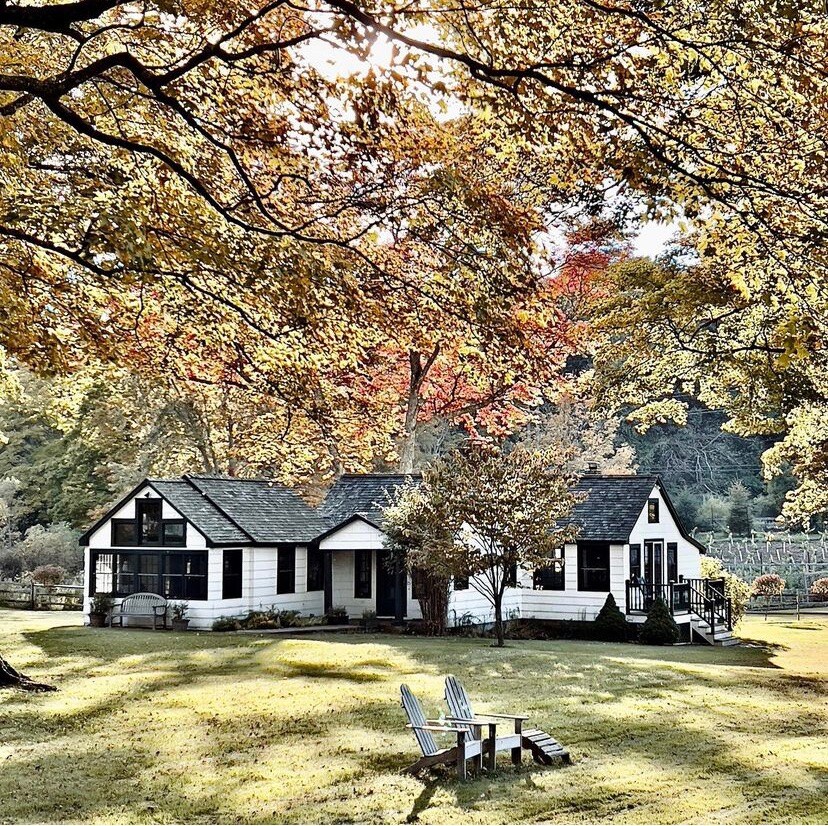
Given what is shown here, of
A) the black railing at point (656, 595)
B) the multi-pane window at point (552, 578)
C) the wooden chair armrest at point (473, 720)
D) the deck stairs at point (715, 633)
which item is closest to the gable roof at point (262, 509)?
the multi-pane window at point (552, 578)

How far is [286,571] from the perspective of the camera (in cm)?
3153

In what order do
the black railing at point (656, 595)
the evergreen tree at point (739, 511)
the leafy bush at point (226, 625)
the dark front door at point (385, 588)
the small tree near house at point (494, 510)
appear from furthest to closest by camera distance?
the evergreen tree at point (739, 511)
the dark front door at point (385, 588)
the black railing at point (656, 595)
the leafy bush at point (226, 625)
the small tree near house at point (494, 510)

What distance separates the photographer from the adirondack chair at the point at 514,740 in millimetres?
11977

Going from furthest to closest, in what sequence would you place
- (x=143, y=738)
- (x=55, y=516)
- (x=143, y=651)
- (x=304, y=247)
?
(x=55, y=516) → (x=143, y=651) → (x=143, y=738) → (x=304, y=247)

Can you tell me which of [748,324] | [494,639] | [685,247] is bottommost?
[494,639]

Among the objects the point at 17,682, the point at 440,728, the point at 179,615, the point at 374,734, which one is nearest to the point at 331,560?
the point at 179,615

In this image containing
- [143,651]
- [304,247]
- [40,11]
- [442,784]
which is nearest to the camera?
[40,11]

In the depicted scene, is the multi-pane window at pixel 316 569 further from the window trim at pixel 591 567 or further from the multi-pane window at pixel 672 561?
the multi-pane window at pixel 672 561

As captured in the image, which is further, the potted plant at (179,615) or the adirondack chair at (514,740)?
the potted plant at (179,615)

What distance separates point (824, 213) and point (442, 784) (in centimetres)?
705

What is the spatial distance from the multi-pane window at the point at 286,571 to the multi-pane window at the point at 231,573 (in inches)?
60.1

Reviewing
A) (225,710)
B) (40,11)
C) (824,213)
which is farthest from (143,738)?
(824,213)

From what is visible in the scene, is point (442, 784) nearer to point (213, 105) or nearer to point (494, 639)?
point (213, 105)

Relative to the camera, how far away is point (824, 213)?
9031 millimetres
